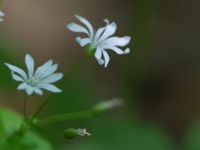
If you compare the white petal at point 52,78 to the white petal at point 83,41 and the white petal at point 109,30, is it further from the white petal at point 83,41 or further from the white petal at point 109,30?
the white petal at point 109,30

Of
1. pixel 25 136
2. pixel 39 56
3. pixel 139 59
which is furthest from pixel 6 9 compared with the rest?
pixel 25 136

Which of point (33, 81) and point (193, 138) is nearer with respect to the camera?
point (33, 81)

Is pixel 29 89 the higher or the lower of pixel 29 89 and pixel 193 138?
the lower

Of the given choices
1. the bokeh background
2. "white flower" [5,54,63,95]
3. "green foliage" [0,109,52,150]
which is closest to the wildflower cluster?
"white flower" [5,54,63,95]

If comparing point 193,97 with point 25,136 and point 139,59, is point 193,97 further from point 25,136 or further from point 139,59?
point 25,136

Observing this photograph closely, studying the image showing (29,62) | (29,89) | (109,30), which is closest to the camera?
(29,89)

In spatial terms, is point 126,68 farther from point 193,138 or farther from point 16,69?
point 16,69

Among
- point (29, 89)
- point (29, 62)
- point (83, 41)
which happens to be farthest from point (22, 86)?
point (83, 41)

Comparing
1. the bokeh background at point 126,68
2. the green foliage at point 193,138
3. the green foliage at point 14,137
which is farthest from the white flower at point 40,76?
the green foliage at point 193,138
